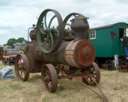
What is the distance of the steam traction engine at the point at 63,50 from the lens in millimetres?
8325

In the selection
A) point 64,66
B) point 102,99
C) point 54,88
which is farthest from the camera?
point 64,66

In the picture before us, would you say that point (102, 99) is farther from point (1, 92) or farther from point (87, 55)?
point (1, 92)

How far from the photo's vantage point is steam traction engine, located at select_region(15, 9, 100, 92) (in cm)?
832

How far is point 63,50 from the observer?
341 inches

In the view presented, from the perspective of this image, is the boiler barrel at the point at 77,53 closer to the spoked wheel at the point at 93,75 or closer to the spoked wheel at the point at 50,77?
the spoked wheel at the point at 50,77

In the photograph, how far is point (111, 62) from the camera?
603 inches

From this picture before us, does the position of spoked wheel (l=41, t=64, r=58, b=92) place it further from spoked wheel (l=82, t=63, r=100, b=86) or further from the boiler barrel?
spoked wheel (l=82, t=63, r=100, b=86)

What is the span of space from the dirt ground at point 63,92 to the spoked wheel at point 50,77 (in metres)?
0.18

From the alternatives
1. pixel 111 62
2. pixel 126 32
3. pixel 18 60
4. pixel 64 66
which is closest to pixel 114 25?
pixel 126 32

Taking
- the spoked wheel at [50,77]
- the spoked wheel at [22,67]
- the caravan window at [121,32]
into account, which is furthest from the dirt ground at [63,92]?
the caravan window at [121,32]

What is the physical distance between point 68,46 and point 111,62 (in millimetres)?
7230

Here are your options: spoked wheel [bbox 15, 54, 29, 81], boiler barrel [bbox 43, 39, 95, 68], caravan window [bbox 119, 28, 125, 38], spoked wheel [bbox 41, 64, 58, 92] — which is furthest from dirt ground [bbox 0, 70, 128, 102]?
caravan window [bbox 119, 28, 125, 38]

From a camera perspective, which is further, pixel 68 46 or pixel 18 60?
pixel 18 60

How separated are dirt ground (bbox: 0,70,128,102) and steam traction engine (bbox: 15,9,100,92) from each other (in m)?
0.35
